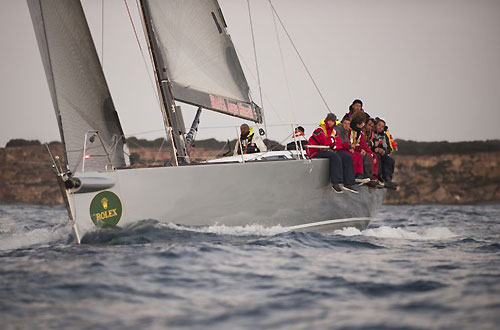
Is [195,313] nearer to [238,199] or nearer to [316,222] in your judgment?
[238,199]

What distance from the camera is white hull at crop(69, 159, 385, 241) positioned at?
29.8 ft

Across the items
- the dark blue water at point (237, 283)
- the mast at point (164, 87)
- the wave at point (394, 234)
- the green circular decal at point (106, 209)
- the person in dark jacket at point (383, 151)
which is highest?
the mast at point (164, 87)

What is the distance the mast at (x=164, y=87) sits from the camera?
407 inches

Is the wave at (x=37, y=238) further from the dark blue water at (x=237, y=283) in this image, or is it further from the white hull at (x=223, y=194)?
the white hull at (x=223, y=194)

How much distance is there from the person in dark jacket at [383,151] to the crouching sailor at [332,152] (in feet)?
5.97

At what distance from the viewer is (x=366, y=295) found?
18.6 ft

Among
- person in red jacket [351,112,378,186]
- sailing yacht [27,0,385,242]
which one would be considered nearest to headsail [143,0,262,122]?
sailing yacht [27,0,385,242]

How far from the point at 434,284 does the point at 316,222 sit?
4683 millimetres

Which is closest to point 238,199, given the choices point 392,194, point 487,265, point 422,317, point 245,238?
point 245,238

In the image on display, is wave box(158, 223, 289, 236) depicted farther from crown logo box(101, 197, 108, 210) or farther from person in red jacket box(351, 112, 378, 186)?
person in red jacket box(351, 112, 378, 186)

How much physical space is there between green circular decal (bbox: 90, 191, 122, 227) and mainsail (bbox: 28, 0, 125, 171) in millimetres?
603

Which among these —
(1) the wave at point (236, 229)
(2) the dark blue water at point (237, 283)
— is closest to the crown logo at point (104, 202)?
(2) the dark blue water at point (237, 283)

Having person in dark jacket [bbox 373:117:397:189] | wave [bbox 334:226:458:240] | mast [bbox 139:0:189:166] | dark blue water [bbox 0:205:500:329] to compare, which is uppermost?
mast [bbox 139:0:189:166]

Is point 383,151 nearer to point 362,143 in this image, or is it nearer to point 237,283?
point 362,143
